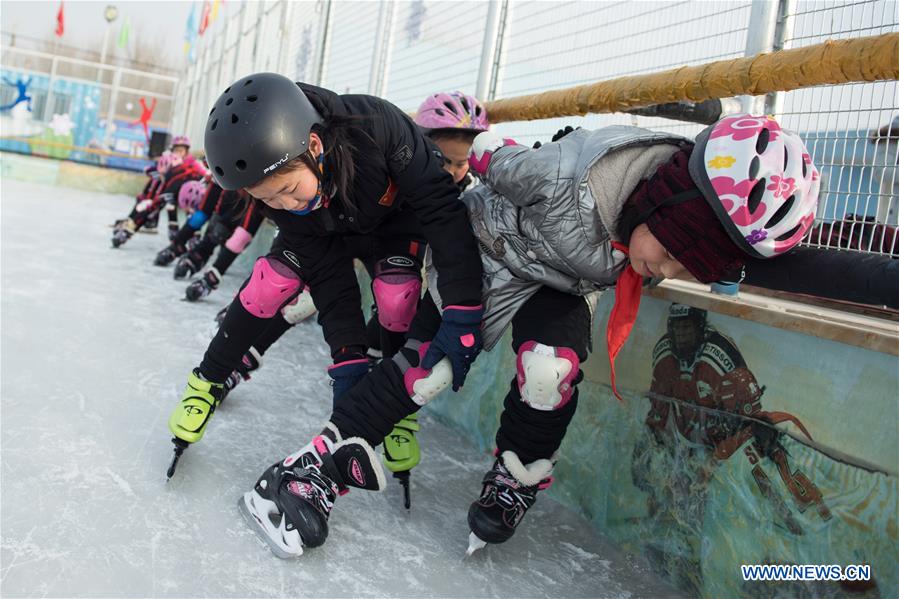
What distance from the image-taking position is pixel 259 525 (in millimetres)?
1689

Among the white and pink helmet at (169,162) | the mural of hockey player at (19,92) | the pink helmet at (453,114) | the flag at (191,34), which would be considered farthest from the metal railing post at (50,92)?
the pink helmet at (453,114)

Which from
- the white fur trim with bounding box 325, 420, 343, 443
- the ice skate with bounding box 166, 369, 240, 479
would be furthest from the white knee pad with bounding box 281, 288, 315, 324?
the white fur trim with bounding box 325, 420, 343, 443

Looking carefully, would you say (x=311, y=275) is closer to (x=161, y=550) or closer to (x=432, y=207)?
(x=432, y=207)

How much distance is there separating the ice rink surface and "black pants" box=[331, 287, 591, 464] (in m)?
0.28

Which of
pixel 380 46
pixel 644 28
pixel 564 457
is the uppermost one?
pixel 380 46

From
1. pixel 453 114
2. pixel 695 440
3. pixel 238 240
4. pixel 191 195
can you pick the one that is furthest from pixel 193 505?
pixel 191 195

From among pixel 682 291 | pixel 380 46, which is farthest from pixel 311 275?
pixel 380 46

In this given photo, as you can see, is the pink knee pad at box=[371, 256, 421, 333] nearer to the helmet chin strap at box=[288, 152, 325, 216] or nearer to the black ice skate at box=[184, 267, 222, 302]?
the helmet chin strap at box=[288, 152, 325, 216]

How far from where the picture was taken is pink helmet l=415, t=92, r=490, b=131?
8.94 ft

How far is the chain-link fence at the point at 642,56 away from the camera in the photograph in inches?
63.5

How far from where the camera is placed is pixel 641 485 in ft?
6.16

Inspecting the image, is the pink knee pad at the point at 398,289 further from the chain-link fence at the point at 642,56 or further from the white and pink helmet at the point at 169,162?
the white and pink helmet at the point at 169,162

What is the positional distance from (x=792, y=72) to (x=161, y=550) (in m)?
1.66

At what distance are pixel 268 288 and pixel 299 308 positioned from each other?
0.36 m
